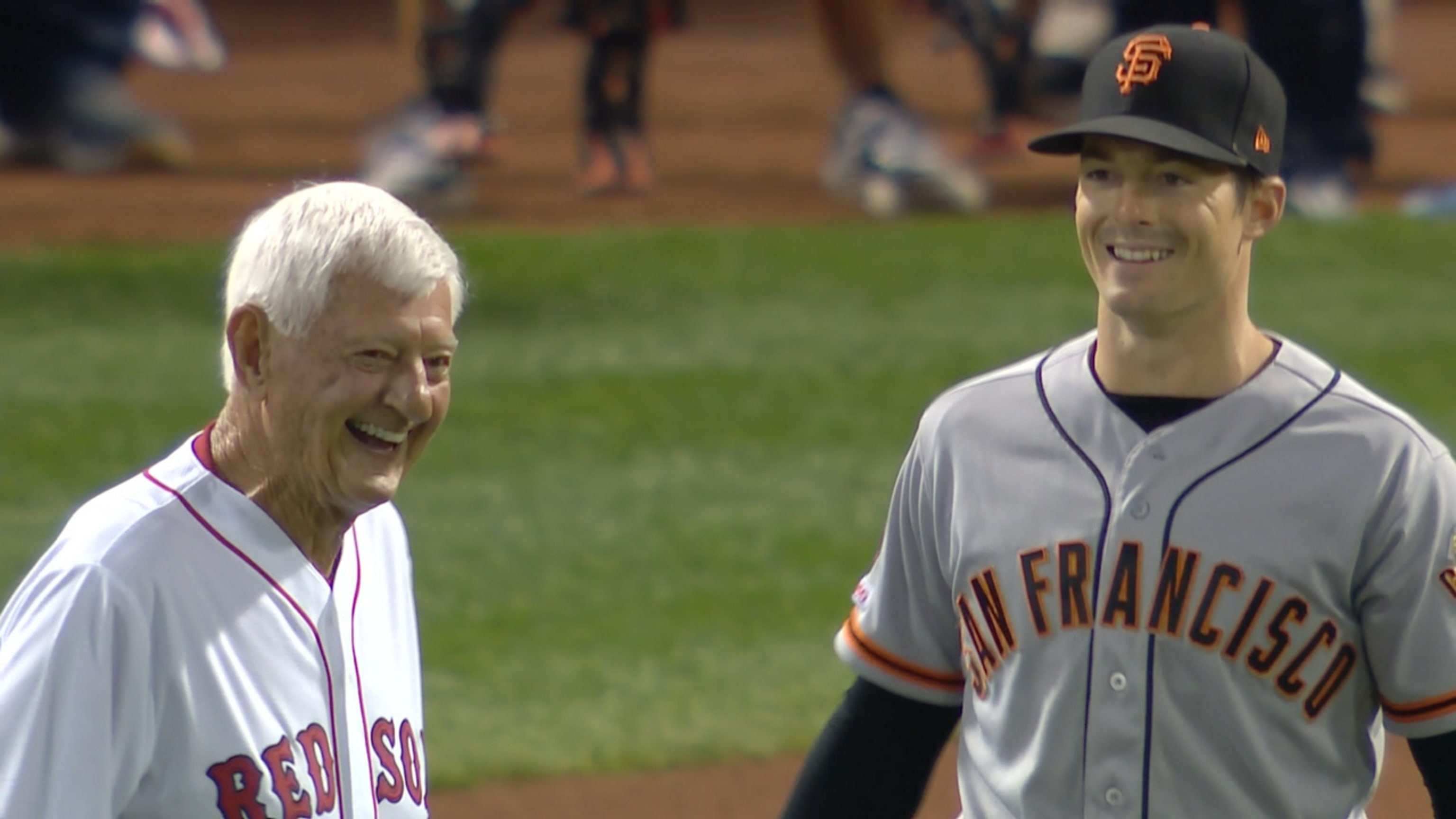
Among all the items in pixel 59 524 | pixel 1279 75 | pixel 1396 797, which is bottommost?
pixel 1396 797

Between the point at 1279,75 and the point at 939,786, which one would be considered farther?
the point at 1279,75

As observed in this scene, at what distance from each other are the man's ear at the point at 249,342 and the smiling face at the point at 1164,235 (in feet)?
2.87

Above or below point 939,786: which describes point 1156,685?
above

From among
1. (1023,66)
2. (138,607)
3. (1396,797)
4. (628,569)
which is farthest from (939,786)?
(1023,66)

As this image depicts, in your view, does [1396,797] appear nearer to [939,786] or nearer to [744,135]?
[939,786]

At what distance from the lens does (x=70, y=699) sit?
2.04 meters

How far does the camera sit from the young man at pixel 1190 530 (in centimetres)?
244

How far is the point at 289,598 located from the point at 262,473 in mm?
126

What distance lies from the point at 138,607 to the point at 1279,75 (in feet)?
29.4

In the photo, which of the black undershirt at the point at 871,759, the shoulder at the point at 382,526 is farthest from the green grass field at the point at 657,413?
the shoulder at the point at 382,526

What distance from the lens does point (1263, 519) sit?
2.46m

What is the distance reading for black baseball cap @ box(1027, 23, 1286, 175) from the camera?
2.46 m

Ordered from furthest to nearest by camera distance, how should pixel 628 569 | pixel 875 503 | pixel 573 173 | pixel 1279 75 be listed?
1. pixel 573 173
2. pixel 1279 75
3. pixel 875 503
4. pixel 628 569

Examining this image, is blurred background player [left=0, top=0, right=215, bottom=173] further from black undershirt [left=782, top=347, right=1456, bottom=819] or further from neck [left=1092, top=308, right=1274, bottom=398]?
neck [left=1092, top=308, right=1274, bottom=398]
